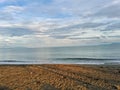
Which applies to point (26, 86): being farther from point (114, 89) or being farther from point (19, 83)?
point (114, 89)

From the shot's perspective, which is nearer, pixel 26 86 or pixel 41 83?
pixel 26 86

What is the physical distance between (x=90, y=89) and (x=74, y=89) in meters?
1.00

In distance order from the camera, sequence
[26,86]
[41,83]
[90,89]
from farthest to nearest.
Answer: [41,83] < [26,86] < [90,89]

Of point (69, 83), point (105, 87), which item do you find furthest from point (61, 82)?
point (105, 87)

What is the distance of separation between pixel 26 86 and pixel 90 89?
4.24m

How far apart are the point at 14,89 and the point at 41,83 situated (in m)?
2.41

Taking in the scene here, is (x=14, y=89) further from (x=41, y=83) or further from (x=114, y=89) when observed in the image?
(x=114, y=89)

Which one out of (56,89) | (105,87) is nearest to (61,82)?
(56,89)

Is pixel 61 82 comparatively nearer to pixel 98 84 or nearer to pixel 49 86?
pixel 49 86

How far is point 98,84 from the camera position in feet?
50.1

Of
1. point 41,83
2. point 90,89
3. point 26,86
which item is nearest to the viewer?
point 90,89

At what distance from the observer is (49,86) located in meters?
14.7

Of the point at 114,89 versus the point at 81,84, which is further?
the point at 81,84

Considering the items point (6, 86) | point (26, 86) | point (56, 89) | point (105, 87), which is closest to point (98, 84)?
point (105, 87)
